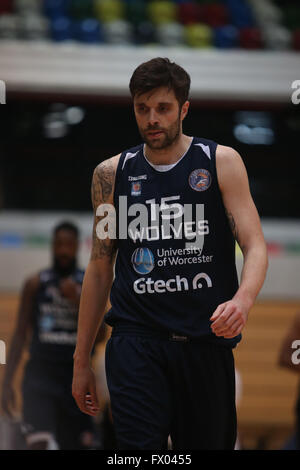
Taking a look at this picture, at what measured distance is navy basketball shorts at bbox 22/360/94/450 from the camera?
197 inches

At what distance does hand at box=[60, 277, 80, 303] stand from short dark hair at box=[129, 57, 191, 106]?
257 cm

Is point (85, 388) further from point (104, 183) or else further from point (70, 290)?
point (70, 290)

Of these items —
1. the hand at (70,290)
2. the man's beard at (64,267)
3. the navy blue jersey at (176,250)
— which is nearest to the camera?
the navy blue jersey at (176,250)

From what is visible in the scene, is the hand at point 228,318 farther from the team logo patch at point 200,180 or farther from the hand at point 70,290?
the hand at point 70,290

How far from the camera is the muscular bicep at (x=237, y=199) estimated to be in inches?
104

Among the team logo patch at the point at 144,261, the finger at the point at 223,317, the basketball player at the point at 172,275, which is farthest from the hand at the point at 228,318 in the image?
the team logo patch at the point at 144,261

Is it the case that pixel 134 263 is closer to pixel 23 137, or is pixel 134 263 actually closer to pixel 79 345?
pixel 79 345

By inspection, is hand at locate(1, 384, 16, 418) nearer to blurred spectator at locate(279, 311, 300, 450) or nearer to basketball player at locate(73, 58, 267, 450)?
blurred spectator at locate(279, 311, 300, 450)

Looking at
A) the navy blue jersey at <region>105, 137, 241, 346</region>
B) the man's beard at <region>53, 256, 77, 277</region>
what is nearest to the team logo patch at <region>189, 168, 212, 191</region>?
the navy blue jersey at <region>105, 137, 241, 346</region>

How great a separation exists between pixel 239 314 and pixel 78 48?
6.68 meters

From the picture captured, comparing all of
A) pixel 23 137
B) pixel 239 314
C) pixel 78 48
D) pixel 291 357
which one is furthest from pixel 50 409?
pixel 78 48

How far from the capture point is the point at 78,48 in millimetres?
8508

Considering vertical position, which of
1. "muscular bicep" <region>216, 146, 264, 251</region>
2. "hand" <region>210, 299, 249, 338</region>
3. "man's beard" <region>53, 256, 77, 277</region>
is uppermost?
"muscular bicep" <region>216, 146, 264, 251</region>

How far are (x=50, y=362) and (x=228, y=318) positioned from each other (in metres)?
3.03
